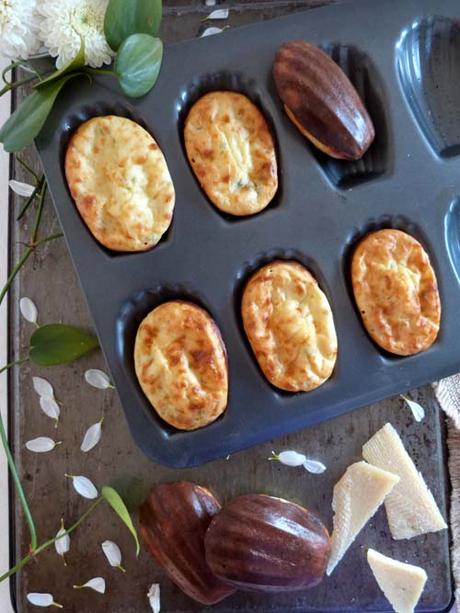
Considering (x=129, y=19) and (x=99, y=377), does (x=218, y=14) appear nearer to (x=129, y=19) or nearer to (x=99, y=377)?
(x=129, y=19)

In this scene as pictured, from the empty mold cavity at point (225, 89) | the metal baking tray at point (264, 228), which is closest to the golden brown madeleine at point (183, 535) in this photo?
the metal baking tray at point (264, 228)

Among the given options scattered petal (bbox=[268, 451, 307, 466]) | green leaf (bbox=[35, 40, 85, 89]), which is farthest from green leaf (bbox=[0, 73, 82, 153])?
scattered petal (bbox=[268, 451, 307, 466])

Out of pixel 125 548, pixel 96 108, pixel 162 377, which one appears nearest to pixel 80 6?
pixel 96 108

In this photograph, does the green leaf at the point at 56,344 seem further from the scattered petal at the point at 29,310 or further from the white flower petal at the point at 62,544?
the white flower petal at the point at 62,544

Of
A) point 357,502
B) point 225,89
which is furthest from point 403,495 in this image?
point 225,89

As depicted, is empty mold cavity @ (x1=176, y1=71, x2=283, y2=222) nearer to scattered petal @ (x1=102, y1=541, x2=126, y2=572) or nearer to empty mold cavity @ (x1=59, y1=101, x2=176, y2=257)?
empty mold cavity @ (x1=59, y1=101, x2=176, y2=257)

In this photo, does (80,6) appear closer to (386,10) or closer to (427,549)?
(386,10)
